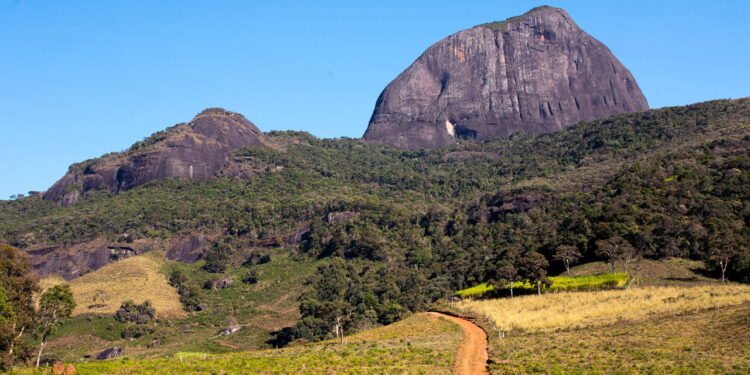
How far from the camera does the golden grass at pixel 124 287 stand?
108 metres

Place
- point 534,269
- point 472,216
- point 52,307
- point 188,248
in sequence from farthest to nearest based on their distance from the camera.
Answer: point 472,216, point 188,248, point 534,269, point 52,307

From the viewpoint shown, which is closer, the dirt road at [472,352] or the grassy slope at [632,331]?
the grassy slope at [632,331]

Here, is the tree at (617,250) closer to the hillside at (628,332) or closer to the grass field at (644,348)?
the hillside at (628,332)

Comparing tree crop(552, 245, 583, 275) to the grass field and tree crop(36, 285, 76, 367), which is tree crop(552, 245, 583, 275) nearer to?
the grass field

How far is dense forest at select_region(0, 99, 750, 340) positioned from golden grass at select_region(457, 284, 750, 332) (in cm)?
985

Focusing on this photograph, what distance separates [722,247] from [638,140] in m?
110

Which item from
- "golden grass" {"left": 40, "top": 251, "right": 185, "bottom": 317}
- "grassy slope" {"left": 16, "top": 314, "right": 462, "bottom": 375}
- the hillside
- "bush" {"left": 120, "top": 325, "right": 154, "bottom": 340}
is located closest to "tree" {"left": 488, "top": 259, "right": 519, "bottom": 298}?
the hillside

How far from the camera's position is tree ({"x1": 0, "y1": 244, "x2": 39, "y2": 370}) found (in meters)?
43.6

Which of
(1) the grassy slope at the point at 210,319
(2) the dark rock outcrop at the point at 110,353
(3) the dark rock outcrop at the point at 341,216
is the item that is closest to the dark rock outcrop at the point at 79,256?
(1) the grassy slope at the point at 210,319

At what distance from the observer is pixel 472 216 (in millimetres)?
150250

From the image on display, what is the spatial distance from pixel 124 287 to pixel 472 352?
309ft

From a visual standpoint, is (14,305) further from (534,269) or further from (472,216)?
(472,216)

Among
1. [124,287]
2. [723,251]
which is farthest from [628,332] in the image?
[124,287]

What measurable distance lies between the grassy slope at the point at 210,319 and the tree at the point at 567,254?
43847mm
